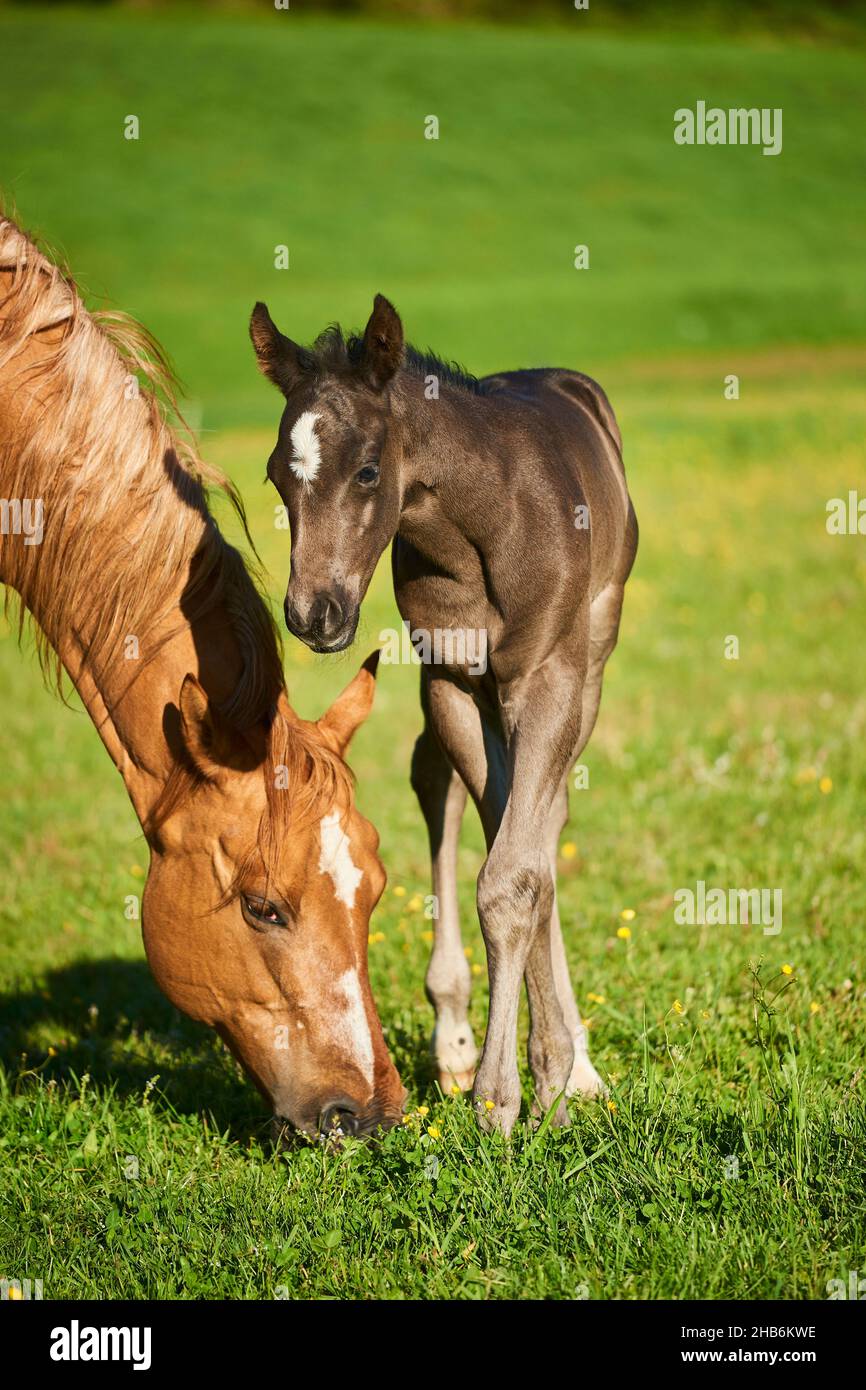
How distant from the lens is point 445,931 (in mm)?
4973

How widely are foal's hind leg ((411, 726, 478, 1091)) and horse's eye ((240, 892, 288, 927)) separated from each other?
A: 45.9 inches

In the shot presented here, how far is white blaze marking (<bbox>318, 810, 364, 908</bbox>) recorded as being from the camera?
12.4 feet

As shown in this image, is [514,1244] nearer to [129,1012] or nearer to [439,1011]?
[439,1011]

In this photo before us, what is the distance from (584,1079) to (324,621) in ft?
6.67

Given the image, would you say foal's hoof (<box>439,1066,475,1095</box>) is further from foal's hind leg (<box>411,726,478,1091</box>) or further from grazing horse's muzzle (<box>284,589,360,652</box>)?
grazing horse's muzzle (<box>284,589,360,652</box>)

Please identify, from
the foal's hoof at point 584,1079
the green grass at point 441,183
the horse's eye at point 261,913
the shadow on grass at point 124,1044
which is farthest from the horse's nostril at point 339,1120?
the green grass at point 441,183

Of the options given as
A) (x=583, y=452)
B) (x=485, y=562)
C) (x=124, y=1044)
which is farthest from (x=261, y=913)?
Result: (x=124, y=1044)

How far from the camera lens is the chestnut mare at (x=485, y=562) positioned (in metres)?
3.43

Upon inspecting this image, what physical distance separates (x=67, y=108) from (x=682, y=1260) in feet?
168

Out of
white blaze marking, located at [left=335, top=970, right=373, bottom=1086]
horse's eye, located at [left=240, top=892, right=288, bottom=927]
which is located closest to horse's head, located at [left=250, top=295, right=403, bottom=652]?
horse's eye, located at [left=240, top=892, right=288, bottom=927]

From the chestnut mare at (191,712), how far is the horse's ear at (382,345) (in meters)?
0.78

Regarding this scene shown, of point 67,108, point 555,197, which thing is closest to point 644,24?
point 555,197

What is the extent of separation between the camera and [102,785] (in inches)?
374
